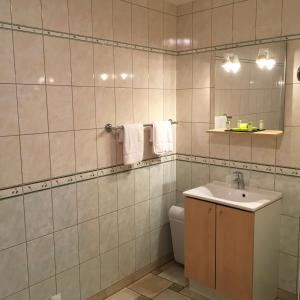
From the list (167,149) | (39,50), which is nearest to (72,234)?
(167,149)

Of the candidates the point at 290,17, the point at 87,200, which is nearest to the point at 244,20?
the point at 290,17

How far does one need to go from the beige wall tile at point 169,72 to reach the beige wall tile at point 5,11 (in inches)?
58.7

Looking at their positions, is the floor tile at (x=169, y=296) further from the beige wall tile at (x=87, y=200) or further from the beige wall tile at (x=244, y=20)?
the beige wall tile at (x=244, y=20)

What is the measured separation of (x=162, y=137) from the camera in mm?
2918

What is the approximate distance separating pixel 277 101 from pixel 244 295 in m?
1.47

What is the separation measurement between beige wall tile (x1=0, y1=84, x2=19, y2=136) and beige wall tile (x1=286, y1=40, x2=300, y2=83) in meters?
1.93

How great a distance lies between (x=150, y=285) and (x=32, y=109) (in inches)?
72.6

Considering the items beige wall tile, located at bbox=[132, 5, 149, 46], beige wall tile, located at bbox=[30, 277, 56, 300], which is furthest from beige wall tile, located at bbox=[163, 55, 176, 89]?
beige wall tile, located at bbox=[30, 277, 56, 300]

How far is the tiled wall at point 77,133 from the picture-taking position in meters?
2.05

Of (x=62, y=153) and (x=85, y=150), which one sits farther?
(x=85, y=150)

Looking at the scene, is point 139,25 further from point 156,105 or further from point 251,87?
point 251,87

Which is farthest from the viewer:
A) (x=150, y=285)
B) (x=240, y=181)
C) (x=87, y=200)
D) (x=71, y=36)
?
(x=150, y=285)

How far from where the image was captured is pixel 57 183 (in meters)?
2.30

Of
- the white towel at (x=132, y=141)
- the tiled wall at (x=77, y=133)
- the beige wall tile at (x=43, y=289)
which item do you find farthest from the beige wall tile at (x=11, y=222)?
the white towel at (x=132, y=141)
